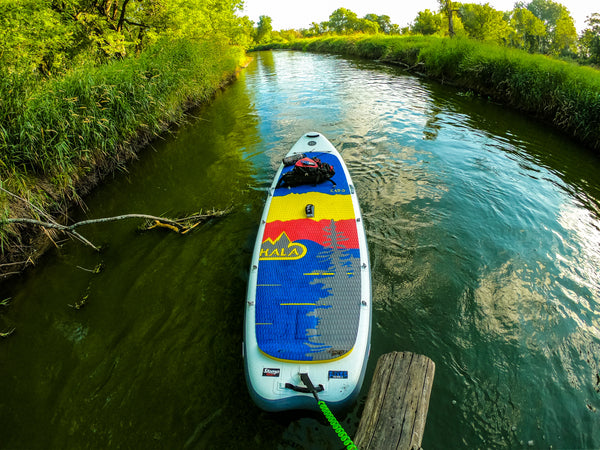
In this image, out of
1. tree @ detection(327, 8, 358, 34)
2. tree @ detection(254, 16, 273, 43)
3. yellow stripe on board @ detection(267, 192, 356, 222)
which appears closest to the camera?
yellow stripe on board @ detection(267, 192, 356, 222)

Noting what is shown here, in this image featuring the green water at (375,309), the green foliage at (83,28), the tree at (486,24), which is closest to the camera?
the green water at (375,309)

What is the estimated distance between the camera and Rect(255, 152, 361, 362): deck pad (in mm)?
3285

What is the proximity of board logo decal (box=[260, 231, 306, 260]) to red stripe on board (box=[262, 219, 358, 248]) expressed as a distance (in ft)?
0.29

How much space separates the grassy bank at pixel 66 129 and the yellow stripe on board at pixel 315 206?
3852 millimetres

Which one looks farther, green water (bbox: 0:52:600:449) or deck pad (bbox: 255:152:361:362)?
deck pad (bbox: 255:152:361:362)

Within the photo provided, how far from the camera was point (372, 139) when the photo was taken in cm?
1009

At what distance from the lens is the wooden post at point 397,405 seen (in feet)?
7.20

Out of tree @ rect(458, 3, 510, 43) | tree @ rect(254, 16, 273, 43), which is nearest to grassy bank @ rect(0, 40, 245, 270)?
tree @ rect(458, 3, 510, 43)

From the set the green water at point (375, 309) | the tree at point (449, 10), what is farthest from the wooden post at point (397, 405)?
the tree at point (449, 10)

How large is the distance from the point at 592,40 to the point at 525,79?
1369 inches

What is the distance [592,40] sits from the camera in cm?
3159

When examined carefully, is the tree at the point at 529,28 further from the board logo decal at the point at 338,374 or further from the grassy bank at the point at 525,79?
the board logo decal at the point at 338,374

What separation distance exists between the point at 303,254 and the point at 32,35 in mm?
10364

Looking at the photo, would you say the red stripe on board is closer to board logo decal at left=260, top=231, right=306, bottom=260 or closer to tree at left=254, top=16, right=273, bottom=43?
board logo decal at left=260, top=231, right=306, bottom=260
